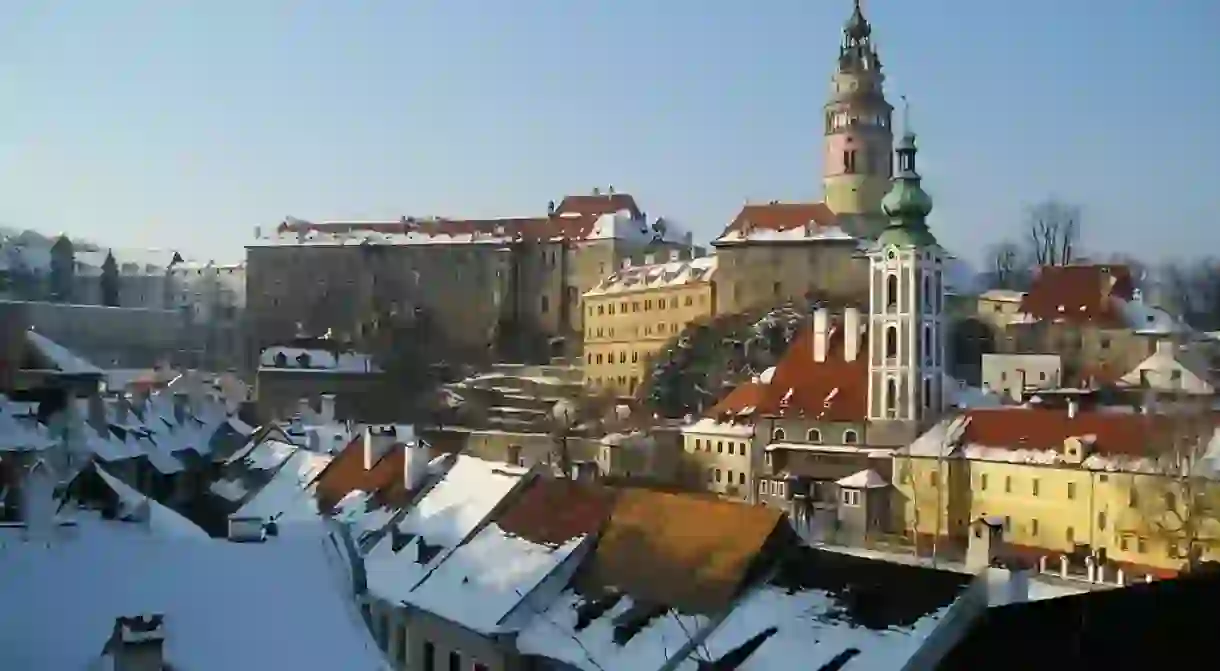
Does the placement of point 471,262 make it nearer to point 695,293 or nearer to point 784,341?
point 695,293

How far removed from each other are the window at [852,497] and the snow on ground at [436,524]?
63.9 feet

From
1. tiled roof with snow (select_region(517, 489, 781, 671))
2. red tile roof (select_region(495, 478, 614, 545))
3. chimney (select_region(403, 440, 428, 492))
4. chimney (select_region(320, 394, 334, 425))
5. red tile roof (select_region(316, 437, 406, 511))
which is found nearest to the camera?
tiled roof with snow (select_region(517, 489, 781, 671))

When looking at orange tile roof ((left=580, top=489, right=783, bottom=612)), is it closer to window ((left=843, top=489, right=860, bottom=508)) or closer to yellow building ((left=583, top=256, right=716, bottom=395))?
window ((left=843, top=489, right=860, bottom=508))

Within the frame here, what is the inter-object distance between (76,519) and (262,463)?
16458 mm

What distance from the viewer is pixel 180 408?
37.7m

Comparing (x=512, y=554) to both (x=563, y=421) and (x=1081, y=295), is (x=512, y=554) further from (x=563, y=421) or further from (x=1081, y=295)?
(x=1081, y=295)

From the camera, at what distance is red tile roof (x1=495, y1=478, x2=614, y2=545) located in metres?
17.0

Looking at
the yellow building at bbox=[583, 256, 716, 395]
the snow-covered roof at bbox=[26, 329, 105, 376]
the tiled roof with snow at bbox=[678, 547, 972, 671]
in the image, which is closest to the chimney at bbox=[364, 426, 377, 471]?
the snow-covered roof at bbox=[26, 329, 105, 376]

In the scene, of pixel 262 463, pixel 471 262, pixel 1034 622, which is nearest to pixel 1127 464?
pixel 262 463

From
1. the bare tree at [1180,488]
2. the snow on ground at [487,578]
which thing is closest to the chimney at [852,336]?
the bare tree at [1180,488]

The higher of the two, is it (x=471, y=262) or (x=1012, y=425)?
(x=471, y=262)

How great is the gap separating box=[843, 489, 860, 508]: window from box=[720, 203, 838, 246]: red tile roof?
34297 mm

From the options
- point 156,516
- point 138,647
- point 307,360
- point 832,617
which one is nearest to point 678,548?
point 832,617

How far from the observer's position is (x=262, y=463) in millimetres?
29438
